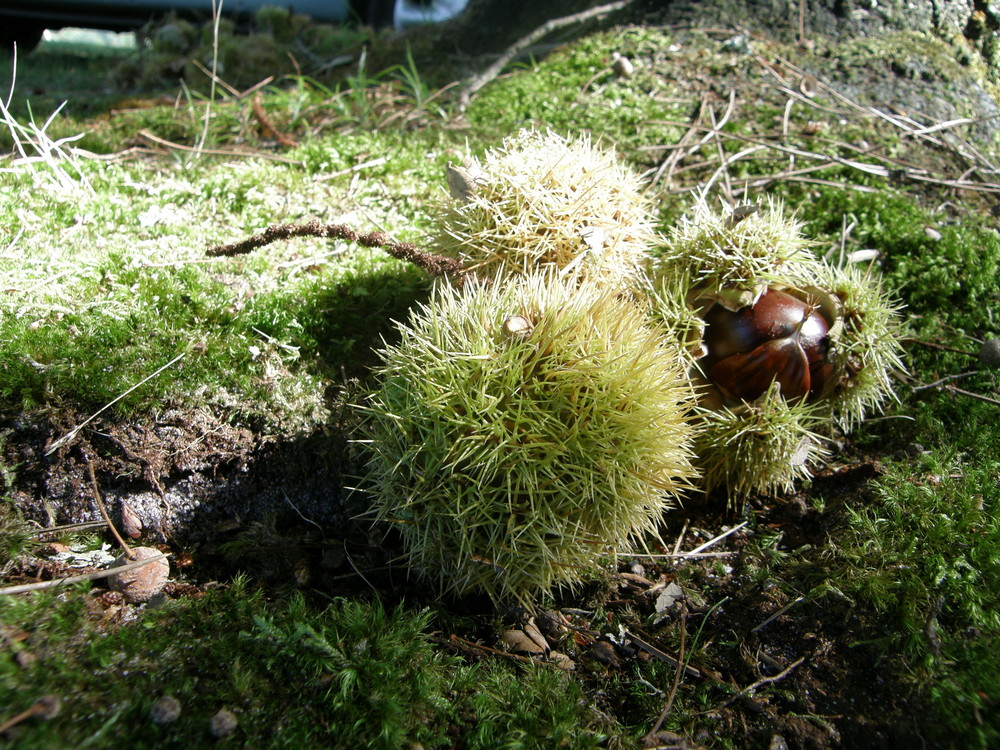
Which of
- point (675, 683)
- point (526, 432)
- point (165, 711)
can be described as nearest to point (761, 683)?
point (675, 683)

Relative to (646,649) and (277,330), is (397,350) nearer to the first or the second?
(277,330)

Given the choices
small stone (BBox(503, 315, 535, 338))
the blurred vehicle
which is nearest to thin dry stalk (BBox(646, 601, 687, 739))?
small stone (BBox(503, 315, 535, 338))

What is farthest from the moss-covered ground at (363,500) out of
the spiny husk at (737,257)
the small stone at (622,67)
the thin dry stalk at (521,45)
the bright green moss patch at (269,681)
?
the spiny husk at (737,257)

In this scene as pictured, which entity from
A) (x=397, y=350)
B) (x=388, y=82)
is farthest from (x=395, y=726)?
(x=388, y=82)

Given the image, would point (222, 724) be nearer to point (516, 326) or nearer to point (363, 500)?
point (363, 500)

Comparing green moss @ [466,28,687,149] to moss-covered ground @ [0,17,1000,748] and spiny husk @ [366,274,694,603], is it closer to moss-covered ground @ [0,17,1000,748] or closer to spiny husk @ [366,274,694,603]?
moss-covered ground @ [0,17,1000,748]

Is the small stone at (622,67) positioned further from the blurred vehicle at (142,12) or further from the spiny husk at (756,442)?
the spiny husk at (756,442)
